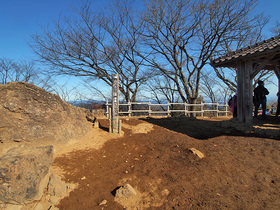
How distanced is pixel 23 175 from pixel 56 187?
60 centimetres

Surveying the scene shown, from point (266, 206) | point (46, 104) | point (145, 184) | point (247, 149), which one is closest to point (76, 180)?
point (145, 184)

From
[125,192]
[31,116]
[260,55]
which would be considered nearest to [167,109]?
[260,55]

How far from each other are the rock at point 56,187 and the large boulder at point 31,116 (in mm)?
1319

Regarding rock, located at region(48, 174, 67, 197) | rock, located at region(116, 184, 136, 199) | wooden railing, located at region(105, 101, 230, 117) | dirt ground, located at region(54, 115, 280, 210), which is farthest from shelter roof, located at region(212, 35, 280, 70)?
wooden railing, located at region(105, 101, 230, 117)

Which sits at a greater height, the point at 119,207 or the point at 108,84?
the point at 108,84

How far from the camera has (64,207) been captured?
2559mm

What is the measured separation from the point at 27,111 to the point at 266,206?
15.9 ft

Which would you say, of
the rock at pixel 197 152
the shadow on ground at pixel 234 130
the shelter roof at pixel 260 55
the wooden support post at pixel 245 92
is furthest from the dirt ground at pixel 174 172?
the shelter roof at pixel 260 55

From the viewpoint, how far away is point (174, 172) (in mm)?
3457

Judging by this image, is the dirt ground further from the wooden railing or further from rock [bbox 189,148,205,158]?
the wooden railing

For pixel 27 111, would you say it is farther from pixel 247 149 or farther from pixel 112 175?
pixel 247 149

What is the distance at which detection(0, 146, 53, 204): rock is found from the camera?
88.3 inches

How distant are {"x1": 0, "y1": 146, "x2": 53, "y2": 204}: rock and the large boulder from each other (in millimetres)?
985

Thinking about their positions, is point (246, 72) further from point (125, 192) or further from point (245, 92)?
point (125, 192)
